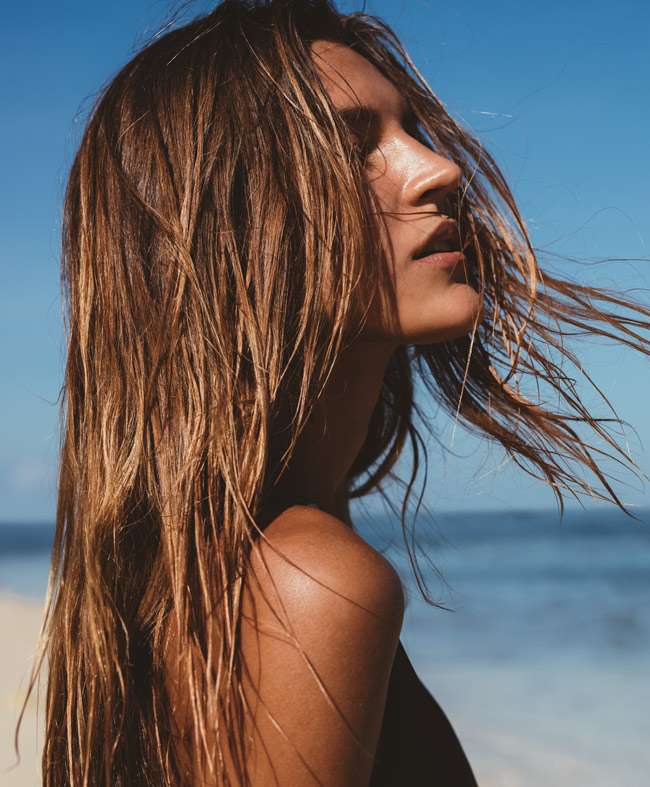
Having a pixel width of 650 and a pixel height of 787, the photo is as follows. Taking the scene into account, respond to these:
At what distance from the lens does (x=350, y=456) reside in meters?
1.77

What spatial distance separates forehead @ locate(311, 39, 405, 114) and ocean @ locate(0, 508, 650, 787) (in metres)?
0.90

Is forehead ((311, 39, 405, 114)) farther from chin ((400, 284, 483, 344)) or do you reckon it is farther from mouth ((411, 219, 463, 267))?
chin ((400, 284, 483, 344))

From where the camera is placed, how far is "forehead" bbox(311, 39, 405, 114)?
5.32 ft

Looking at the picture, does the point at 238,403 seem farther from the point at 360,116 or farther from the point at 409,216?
the point at 360,116

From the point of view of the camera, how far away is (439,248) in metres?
1.65

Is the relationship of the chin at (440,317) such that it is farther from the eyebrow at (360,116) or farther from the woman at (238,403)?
the eyebrow at (360,116)

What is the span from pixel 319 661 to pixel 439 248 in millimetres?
776

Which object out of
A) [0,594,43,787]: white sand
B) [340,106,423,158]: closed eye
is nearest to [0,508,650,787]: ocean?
[340,106,423,158]: closed eye

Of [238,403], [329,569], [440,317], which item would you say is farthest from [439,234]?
[329,569]

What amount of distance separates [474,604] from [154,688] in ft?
33.9

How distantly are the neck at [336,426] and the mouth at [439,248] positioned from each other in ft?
0.56

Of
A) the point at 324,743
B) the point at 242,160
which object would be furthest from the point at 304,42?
the point at 324,743

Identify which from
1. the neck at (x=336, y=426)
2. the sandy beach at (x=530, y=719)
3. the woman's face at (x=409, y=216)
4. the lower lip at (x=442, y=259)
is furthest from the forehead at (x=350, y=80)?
the sandy beach at (x=530, y=719)

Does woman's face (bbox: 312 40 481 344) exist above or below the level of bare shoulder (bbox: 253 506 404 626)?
above
